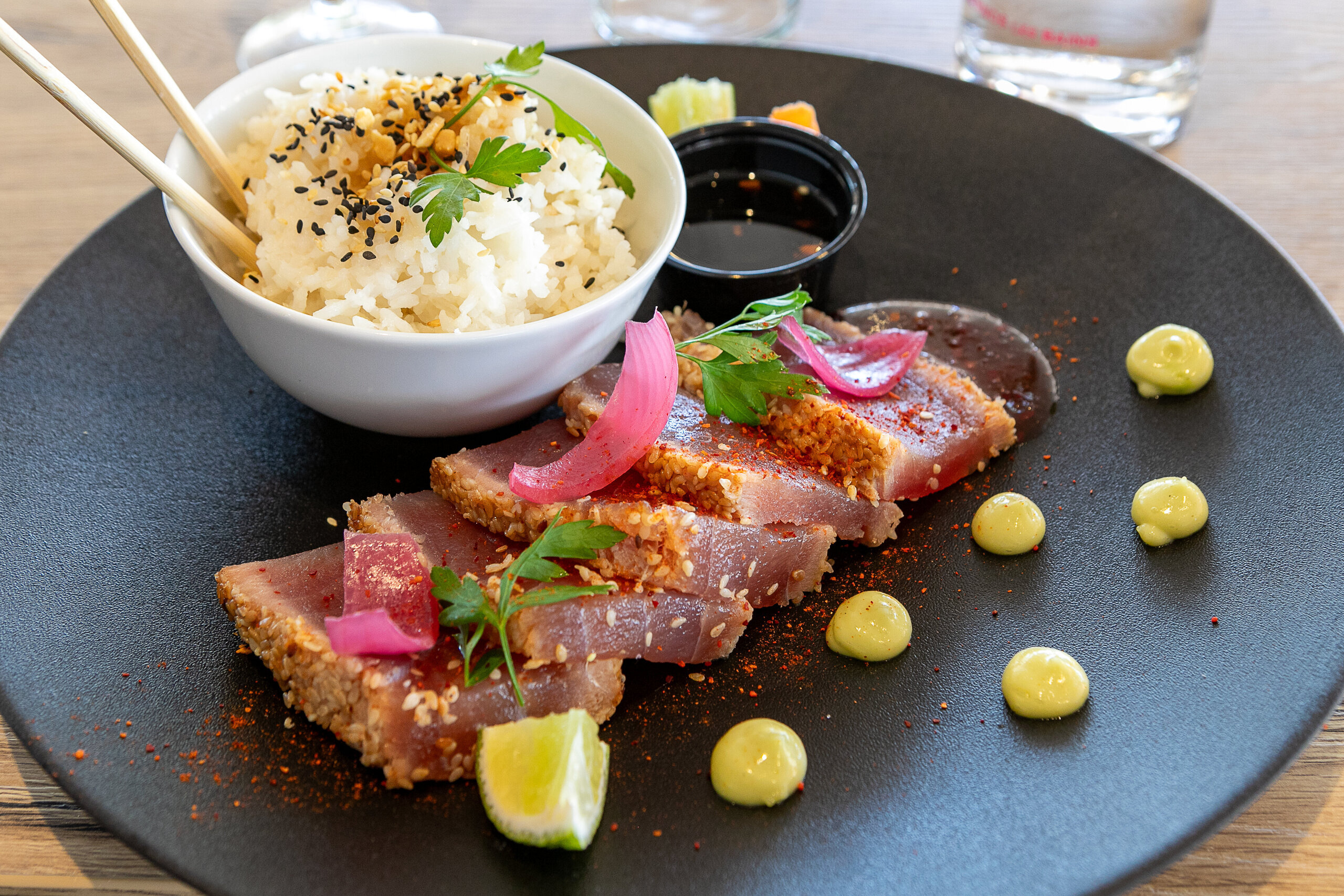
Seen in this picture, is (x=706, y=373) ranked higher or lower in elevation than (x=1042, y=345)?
higher

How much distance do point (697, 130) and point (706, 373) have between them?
127 centimetres

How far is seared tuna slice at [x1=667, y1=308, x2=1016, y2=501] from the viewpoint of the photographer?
110 inches

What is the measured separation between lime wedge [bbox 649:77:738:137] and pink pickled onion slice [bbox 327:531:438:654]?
2074mm

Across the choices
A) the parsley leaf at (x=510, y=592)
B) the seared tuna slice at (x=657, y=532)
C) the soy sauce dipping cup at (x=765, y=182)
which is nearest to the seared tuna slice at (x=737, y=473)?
the seared tuna slice at (x=657, y=532)

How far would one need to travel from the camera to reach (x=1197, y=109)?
474 centimetres

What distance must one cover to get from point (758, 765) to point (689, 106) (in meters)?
2.56

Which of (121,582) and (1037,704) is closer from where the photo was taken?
(1037,704)

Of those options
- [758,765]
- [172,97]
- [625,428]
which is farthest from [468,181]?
[758,765]

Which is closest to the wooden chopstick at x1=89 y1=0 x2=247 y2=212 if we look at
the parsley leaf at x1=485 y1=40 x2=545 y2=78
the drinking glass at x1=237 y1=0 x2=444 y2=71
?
the parsley leaf at x1=485 y1=40 x2=545 y2=78

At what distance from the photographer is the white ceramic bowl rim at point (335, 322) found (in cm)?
261

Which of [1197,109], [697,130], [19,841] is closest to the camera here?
[19,841]

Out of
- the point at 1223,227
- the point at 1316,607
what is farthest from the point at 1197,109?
the point at 1316,607

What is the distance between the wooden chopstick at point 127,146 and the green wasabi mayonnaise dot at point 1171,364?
267 centimetres

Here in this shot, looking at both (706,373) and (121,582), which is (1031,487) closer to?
(706,373)
